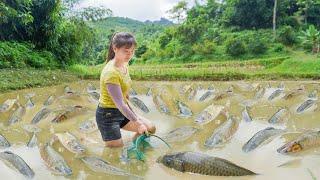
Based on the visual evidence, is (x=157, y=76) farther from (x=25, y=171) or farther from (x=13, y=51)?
(x=25, y=171)

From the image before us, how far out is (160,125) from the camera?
6812mm

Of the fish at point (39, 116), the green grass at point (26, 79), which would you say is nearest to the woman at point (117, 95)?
the fish at point (39, 116)

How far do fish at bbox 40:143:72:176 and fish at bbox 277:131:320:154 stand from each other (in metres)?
2.25

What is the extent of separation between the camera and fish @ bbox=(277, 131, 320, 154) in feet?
16.1

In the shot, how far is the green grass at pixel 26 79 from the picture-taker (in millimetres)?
11997

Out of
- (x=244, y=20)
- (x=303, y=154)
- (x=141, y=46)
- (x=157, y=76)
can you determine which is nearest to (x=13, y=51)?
(x=157, y=76)

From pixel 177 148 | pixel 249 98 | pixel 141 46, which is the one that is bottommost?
pixel 141 46

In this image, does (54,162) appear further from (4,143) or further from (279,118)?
(279,118)

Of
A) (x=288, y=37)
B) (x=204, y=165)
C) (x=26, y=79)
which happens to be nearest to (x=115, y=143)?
(x=204, y=165)

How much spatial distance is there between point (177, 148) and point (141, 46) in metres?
34.2

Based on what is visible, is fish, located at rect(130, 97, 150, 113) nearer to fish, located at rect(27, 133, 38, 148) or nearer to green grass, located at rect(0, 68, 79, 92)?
fish, located at rect(27, 133, 38, 148)

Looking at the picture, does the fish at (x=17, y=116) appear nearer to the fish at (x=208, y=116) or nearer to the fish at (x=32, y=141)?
the fish at (x=32, y=141)

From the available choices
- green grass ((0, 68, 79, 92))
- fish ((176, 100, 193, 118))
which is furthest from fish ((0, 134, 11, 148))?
green grass ((0, 68, 79, 92))

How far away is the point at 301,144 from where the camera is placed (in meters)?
4.95
